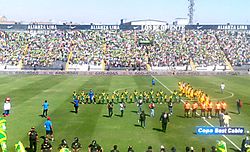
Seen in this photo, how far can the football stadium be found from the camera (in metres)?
21.2

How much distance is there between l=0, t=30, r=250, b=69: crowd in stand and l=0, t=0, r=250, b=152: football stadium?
225 mm

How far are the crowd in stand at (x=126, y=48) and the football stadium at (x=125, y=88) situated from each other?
225 mm

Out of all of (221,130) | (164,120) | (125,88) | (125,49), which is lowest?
(125,88)

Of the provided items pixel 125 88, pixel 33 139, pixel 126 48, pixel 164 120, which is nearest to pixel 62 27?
pixel 126 48

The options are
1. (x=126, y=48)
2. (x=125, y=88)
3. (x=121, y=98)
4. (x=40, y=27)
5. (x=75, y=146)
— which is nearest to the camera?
(x=75, y=146)

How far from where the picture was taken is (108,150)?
19.4 metres

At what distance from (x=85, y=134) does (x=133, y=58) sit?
166 ft

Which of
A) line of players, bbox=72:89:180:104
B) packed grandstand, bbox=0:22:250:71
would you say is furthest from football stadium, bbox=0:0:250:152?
packed grandstand, bbox=0:22:250:71

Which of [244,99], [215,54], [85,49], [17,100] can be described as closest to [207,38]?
[215,54]

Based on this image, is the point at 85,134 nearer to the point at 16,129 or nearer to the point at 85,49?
the point at 16,129

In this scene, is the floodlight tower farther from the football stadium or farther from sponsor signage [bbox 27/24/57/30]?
sponsor signage [bbox 27/24/57/30]

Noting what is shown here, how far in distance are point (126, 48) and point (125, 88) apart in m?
35.0

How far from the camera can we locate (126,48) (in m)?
77.9

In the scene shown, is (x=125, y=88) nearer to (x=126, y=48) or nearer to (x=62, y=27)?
(x=126, y=48)
